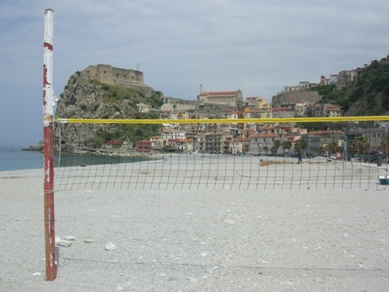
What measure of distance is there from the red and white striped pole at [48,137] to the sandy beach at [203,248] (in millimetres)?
238

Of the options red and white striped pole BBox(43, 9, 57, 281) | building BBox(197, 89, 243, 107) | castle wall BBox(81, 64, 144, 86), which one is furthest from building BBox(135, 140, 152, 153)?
building BBox(197, 89, 243, 107)

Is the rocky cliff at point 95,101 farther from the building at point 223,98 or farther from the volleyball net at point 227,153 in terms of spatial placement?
the building at point 223,98

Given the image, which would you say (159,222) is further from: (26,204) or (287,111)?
(287,111)

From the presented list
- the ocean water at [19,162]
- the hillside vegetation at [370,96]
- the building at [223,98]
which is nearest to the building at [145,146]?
the ocean water at [19,162]

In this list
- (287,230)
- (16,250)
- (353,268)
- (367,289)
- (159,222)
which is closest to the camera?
(367,289)

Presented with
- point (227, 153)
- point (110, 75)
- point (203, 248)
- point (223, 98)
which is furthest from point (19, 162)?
point (223, 98)

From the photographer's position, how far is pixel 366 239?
524 cm

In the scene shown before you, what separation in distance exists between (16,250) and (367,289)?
3756 millimetres

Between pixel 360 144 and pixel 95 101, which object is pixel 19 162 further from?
pixel 95 101

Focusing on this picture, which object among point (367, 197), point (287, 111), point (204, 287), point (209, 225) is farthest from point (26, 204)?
→ point (287, 111)

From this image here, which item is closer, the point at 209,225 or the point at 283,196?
the point at 209,225

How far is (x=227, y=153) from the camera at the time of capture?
46.3m

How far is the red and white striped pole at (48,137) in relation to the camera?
12.0 feet

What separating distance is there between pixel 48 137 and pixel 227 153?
42.9 meters
